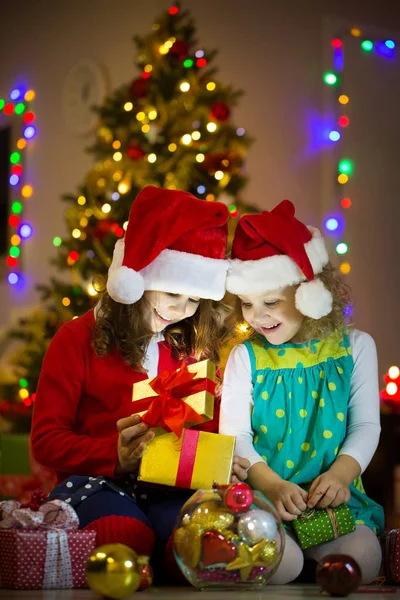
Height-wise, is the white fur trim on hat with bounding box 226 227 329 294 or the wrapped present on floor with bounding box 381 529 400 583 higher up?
the white fur trim on hat with bounding box 226 227 329 294

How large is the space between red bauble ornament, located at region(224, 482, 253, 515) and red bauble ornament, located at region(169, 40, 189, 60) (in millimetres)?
2791

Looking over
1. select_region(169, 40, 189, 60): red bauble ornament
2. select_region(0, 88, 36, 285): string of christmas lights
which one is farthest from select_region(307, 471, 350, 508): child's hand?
select_region(0, 88, 36, 285): string of christmas lights

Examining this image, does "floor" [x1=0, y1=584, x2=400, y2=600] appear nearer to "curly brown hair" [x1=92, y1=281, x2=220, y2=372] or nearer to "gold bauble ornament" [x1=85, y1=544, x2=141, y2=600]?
"gold bauble ornament" [x1=85, y1=544, x2=141, y2=600]

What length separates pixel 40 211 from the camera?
570cm

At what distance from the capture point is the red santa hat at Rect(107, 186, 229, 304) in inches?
83.6

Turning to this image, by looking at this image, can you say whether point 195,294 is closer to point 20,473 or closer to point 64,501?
point 64,501

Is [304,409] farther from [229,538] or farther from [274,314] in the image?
[229,538]

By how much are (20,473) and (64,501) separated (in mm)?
2787

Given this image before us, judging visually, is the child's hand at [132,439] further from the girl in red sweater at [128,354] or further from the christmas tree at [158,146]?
the christmas tree at [158,146]

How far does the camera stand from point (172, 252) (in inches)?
84.7

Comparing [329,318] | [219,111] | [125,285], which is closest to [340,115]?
[219,111]

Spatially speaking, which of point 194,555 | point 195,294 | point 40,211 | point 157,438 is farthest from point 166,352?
point 40,211

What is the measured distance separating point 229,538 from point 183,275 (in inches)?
27.3

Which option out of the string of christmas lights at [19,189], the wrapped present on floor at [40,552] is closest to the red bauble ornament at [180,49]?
the string of christmas lights at [19,189]
